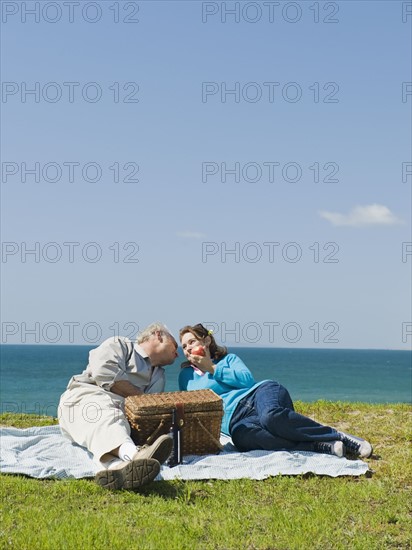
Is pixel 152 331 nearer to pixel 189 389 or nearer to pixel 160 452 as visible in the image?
pixel 189 389

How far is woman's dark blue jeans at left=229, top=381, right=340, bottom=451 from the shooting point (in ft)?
23.9

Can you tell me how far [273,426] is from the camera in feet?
24.0

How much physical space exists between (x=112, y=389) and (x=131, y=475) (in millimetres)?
1942

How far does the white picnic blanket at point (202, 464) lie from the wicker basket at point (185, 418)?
0.62 ft

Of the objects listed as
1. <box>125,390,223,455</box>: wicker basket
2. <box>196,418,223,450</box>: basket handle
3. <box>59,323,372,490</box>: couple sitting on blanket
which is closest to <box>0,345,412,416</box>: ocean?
<box>59,323,372,490</box>: couple sitting on blanket

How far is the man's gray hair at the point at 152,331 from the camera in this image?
786 centimetres

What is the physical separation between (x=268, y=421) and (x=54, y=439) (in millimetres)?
2655

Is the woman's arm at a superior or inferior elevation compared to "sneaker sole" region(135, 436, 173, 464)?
superior

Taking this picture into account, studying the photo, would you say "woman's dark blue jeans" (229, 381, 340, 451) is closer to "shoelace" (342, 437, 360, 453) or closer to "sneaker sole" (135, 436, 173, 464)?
"shoelace" (342, 437, 360, 453)

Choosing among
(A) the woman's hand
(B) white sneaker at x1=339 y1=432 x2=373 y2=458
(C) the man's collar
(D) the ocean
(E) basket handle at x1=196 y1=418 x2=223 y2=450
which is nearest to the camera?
(E) basket handle at x1=196 y1=418 x2=223 y2=450

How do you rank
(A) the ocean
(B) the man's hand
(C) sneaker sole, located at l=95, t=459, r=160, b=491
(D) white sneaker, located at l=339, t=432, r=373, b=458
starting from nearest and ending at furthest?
1. (C) sneaker sole, located at l=95, t=459, r=160, b=491
2. (D) white sneaker, located at l=339, t=432, r=373, b=458
3. (B) the man's hand
4. (A) the ocean

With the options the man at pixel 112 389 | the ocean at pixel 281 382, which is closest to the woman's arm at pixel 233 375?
the man at pixel 112 389

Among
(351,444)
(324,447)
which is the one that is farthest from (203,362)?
(351,444)

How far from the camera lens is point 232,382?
7.92m
